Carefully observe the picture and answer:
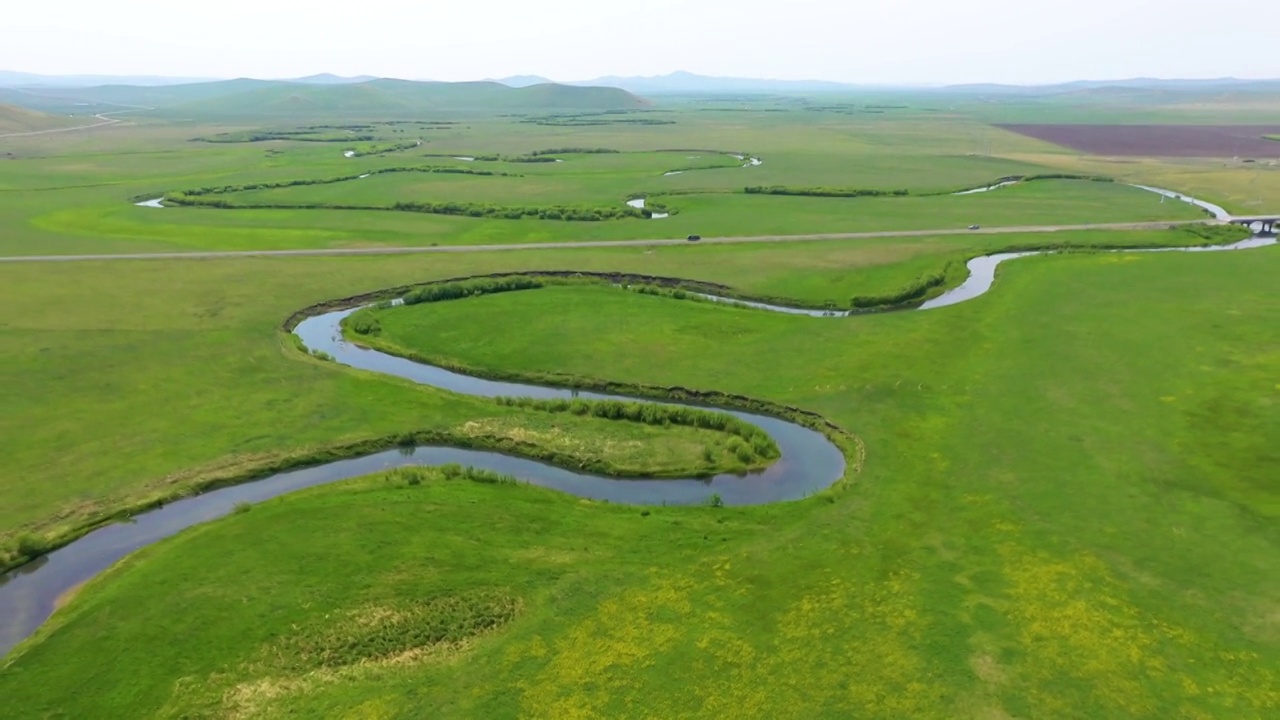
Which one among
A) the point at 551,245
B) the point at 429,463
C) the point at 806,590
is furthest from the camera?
the point at 551,245

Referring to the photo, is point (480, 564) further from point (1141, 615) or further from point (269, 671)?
point (1141, 615)

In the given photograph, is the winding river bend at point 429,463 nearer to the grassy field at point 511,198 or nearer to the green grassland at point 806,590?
the green grassland at point 806,590

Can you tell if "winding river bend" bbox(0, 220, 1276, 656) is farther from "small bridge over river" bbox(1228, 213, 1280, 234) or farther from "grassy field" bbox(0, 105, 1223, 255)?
"small bridge over river" bbox(1228, 213, 1280, 234)

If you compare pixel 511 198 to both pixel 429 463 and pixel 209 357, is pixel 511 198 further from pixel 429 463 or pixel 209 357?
pixel 429 463

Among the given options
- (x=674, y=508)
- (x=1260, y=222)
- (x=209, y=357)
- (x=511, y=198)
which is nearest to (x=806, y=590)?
(x=674, y=508)

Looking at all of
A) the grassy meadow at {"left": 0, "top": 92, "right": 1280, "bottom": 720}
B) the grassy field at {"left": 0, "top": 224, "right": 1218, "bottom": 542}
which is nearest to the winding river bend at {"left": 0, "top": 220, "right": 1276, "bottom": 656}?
the grassy meadow at {"left": 0, "top": 92, "right": 1280, "bottom": 720}

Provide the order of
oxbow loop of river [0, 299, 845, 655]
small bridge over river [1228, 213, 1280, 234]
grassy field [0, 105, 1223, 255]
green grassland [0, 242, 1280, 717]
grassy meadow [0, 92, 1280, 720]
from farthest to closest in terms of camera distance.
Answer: small bridge over river [1228, 213, 1280, 234]
grassy field [0, 105, 1223, 255]
oxbow loop of river [0, 299, 845, 655]
grassy meadow [0, 92, 1280, 720]
green grassland [0, 242, 1280, 717]
